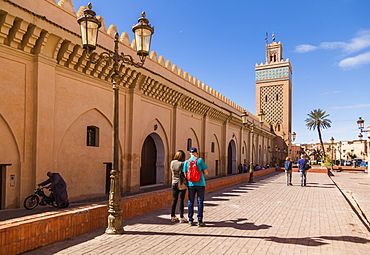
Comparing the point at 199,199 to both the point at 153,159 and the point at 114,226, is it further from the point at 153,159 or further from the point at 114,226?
the point at 153,159

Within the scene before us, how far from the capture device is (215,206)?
8.69 metres

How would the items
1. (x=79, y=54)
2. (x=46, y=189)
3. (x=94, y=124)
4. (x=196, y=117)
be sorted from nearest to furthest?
(x=46, y=189) → (x=79, y=54) → (x=94, y=124) → (x=196, y=117)

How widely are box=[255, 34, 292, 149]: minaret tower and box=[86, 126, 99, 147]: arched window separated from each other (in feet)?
120

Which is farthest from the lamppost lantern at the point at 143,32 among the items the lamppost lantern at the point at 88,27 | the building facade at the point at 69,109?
the building facade at the point at 69,109

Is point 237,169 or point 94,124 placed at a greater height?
point 94,124

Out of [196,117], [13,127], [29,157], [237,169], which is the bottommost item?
[237,169]

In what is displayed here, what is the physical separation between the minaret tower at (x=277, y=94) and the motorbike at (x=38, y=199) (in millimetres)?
39395

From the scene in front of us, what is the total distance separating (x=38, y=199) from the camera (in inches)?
311

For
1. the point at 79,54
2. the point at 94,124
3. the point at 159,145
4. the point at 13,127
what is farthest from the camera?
Result: the point at 159,145

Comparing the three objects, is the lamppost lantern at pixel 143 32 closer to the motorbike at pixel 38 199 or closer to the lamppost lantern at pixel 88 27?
the lamppost lantern at pixel 88 27

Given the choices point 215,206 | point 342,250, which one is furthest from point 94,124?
point 342,250

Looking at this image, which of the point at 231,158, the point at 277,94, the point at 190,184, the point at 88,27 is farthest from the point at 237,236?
the point at 277,94

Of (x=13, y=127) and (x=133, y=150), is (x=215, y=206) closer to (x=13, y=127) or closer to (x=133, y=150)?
(x=133, y=150)

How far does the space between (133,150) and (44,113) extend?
4.51m
